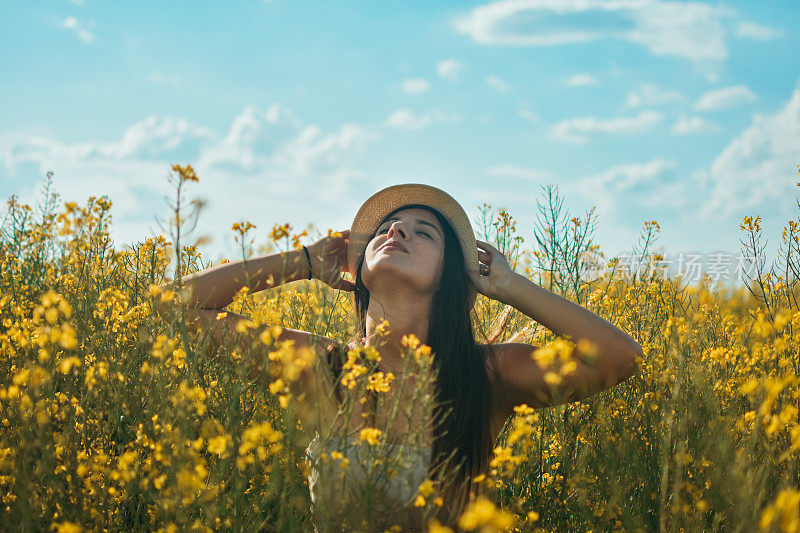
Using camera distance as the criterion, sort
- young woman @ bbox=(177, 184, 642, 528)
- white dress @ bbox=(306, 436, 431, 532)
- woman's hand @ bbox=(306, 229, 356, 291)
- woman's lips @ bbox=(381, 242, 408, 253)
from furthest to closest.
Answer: woman's hand @ bbox=(306, 229, 356, 291), woman's lips @ bbox=(381, 242, 408, 253), young woman @ bbox=(177, 184, 642, 528), white dress @ bbox=(306, 436, 431, 532)

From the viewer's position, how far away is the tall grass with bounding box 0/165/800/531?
147 centimetres

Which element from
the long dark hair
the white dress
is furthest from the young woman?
the white dress

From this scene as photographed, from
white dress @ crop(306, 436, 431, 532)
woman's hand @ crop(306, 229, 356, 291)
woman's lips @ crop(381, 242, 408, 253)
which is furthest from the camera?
woman's hand @ crop(306, 229, 356, 291)

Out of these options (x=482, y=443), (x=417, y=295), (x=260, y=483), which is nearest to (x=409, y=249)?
(x=417, y=295)

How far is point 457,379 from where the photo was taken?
2.33 m

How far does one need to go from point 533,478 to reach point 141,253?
79.5 inches

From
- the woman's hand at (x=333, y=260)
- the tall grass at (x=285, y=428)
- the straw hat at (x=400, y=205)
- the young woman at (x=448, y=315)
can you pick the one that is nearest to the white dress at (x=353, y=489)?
the tall grass at (x=285, y=428)

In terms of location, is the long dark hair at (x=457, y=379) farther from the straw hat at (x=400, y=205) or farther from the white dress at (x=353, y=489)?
the white dress at (x=353, y=489)

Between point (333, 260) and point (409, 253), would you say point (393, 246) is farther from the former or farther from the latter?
point (333, 260)

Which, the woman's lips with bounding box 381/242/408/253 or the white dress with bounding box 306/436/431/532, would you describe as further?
the woman's lips with bounding box 381/242/408/253

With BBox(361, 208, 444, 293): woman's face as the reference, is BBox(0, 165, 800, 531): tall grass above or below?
below

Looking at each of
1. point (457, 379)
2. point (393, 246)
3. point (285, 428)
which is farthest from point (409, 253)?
→ point (285, 428)

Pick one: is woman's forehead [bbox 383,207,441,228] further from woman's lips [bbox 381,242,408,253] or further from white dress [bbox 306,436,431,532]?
white dress [bbox 306,436,431,532]

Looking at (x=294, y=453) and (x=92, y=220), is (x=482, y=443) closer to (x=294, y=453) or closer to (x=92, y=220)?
(x=294, y=453)
